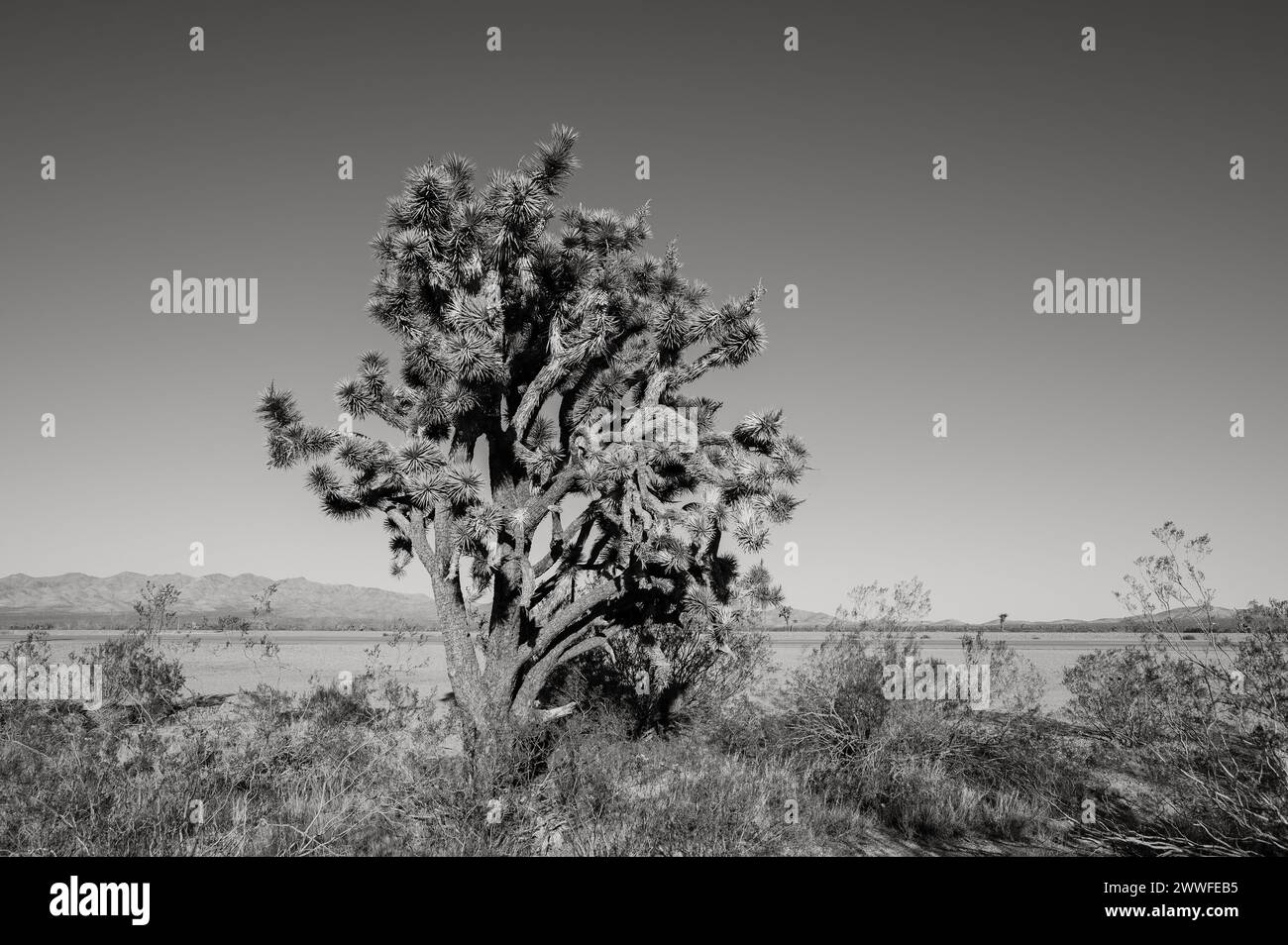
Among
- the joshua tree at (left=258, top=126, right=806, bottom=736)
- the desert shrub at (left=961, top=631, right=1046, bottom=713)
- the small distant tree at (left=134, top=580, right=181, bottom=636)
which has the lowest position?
the desert shrub at (left=961, top=631, right=1046, bottom=713)

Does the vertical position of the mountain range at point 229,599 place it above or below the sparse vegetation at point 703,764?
below

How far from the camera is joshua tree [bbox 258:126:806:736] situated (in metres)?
7.55

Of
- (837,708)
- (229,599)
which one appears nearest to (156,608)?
(837,708)

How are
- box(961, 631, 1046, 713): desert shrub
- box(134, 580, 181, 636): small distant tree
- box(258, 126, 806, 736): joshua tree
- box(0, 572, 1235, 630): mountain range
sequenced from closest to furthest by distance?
box(258, 126, 806, 736): joshua tree → box(961, 631, 1046, 713): desert shrub → box(134, 580, 181, 636): small distant tree → box(0, 572, 1235, 630): mountain range

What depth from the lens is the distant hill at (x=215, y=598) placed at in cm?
6750

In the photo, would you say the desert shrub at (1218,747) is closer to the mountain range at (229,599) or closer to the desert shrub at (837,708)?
the desert shrub at (837,708)

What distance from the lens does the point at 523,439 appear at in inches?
344

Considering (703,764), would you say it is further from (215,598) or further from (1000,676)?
(215,598)

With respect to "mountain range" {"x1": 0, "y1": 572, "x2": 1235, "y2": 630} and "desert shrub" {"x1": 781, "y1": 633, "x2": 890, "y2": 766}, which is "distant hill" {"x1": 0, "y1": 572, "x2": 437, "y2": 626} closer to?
"mountain range" {"x1": 0, "y1": 572, "x2": 1235, "y2": 630}

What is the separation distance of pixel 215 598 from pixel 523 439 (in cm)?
9209

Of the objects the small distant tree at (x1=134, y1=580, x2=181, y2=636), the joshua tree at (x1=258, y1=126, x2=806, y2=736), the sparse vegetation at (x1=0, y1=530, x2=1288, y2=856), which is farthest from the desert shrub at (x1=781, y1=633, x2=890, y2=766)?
the small distant tree at (x1=134, y1=580, x2=181, y2=636)

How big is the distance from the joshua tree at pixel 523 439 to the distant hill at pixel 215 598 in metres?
56.8

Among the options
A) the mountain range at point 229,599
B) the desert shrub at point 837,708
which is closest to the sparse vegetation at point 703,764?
the desert shrub at point 837,708

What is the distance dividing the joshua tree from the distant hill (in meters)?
56.8
